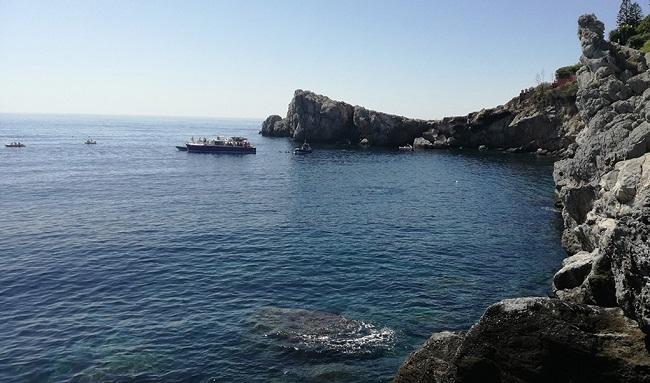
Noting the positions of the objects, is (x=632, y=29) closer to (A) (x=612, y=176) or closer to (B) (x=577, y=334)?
(A) (x=612, y=176)

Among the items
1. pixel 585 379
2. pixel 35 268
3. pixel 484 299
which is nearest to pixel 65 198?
pixel 35 268

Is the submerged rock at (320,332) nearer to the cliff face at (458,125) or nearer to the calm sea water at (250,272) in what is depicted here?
the calm sea water at (250,272)

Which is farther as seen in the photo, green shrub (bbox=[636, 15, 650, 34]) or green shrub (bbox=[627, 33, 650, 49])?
green shrub (bbox=[636, 15, 650, 34])

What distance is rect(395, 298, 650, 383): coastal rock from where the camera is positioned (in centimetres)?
1791

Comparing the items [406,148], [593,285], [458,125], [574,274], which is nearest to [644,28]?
[458,125]

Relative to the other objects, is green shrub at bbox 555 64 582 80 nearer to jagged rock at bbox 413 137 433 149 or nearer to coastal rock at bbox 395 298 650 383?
jagged rock at bbox 413 137 433 149

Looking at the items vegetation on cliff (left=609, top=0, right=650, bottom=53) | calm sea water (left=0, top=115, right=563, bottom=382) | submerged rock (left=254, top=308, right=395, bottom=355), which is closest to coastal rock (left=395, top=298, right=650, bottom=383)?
calm sea water (left=0, top=115, right=563, bottom=382)

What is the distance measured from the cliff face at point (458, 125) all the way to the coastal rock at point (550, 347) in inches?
4451

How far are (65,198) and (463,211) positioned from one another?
182ft

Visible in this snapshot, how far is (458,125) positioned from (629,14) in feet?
164

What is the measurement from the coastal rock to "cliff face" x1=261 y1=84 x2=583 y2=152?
371ft

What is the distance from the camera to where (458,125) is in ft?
493

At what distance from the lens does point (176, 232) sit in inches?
2158

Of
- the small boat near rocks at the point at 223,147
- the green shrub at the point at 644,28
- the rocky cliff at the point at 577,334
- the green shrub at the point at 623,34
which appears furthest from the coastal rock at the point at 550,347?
the small boat near rocks at the point at 223,147
